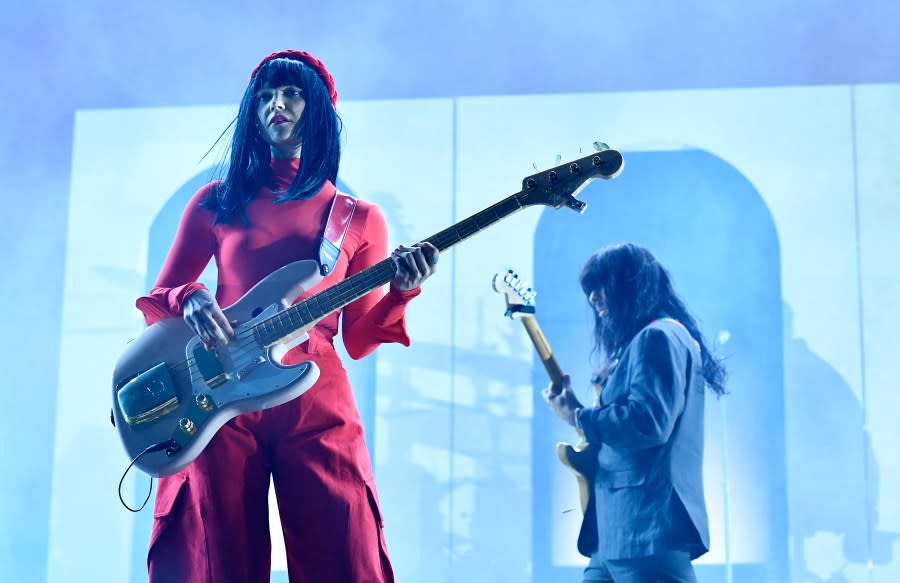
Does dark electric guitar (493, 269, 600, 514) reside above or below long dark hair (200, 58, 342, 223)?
below

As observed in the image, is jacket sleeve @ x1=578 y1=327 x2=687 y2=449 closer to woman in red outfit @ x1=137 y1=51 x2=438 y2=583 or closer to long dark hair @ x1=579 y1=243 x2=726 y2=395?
long dark hair @ x1=579 y1=243 x2=726 y2=395

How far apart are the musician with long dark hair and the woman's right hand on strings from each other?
3.56ft

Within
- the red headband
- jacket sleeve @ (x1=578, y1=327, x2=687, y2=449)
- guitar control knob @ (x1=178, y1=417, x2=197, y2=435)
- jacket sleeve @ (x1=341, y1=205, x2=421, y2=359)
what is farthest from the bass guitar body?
jacket sleeve @ (x1=578, y1=327, x2=687, y2=449)

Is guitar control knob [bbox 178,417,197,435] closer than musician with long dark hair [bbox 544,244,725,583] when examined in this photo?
Yes

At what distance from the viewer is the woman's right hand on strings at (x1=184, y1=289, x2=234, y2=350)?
8.16ft

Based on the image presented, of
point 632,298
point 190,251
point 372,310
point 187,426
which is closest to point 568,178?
point 372,310

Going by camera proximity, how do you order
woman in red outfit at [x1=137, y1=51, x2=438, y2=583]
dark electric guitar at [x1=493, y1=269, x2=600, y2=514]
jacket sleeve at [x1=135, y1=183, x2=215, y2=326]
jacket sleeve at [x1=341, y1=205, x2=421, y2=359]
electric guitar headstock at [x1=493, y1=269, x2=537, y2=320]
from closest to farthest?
woman in red outfit at [x1=137, y1=51, x2=438, y2=583] < jacket sleeve at [x1=341, y1=205, x2=421, y2=359] < jacket sleeve at [x1=135, y1=183, x2=215, y2=326] < dark electric guitar at [x1=493, y1=269, x2=600, y2=514] < electric guitar headstock at [x1=493, y1=269, x2=537, y2=320]

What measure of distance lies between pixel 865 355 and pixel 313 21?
1.99m

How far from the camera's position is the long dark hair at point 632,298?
311cm

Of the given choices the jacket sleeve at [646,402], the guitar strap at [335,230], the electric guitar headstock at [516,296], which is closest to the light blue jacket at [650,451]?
the jacket sleeve at [646,402]

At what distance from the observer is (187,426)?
2.46 meters

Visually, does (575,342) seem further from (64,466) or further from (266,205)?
(64,466)

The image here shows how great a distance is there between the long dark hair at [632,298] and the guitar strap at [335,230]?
0.90m

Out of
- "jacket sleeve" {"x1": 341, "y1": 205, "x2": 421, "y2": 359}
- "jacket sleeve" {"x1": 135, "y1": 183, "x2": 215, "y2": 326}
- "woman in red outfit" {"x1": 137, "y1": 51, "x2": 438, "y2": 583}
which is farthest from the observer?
"jacket sleeve" {"x1": 135, "y1": 183, "x2": 215, "y2": 326}
